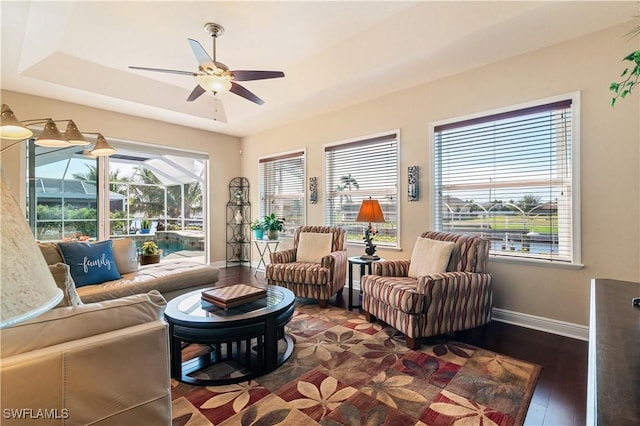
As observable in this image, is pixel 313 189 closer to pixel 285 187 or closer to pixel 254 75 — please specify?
pixel 285 187

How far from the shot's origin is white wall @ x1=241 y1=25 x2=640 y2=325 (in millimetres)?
2703

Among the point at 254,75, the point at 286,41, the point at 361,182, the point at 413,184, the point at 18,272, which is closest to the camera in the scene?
the point at 18,272

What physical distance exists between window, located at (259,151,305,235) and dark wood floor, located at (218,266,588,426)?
349 centimetres

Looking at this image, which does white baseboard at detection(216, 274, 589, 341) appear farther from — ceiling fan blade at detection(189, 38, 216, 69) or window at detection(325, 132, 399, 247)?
ceiling fan blade at detection(189, 38, 216, 69)

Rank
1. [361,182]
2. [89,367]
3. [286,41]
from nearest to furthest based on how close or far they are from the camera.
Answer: [89,367] < [286,41] < [361,182]

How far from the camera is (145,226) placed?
600 cm

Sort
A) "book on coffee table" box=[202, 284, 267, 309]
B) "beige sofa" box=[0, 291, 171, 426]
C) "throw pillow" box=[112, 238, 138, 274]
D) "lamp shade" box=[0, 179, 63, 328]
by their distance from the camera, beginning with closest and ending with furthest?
"lamp shade" box=[0, 179, 63, 328]
"beige sofa" box=[0, 291, 171, 426]
"book on coffee table" box=[202, 284, 267, 309]
"throw pillow" box=[112, 238, 138, 274]

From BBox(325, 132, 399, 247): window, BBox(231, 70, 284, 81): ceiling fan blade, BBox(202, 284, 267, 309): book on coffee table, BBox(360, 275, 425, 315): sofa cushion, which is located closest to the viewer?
BBox(202, 284, 267, 309): book on coffee table

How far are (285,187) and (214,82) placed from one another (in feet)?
10.4

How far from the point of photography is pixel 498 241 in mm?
3447

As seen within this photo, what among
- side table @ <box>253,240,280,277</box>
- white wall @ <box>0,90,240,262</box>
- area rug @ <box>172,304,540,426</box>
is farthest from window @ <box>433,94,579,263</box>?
white wall @ <box>0,90,240,262</box>

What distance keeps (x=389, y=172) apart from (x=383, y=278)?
1.79 m

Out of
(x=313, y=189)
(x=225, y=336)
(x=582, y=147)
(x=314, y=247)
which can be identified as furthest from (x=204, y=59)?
(x=582, y=147)

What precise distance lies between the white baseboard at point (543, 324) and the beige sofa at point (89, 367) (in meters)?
3.33
